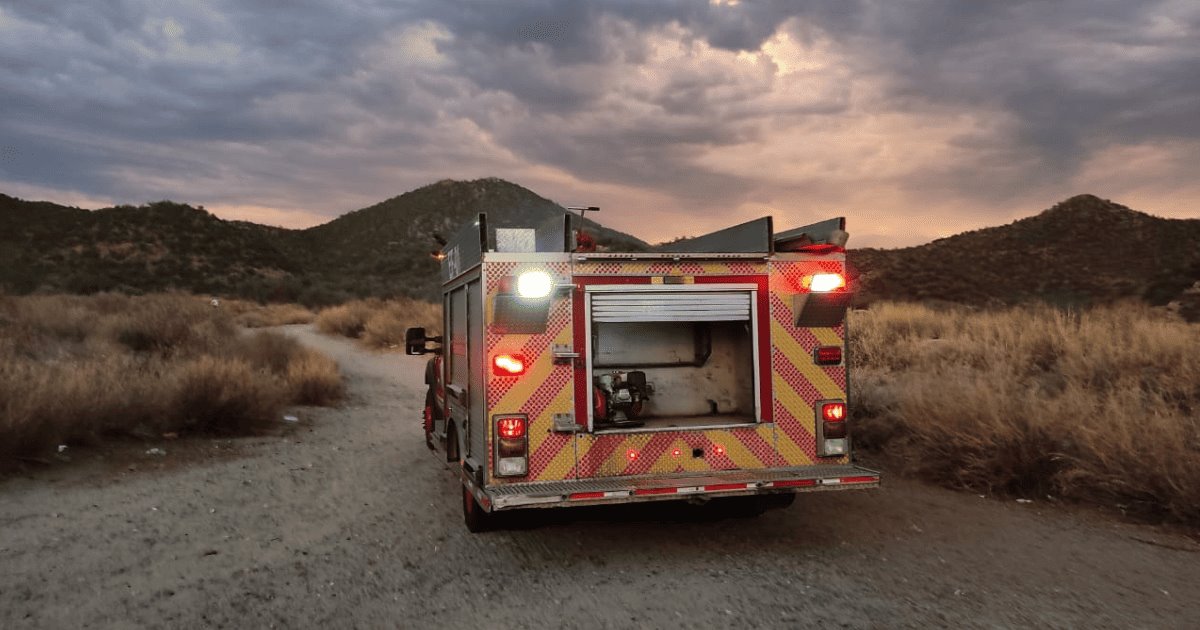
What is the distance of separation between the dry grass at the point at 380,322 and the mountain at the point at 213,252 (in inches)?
411

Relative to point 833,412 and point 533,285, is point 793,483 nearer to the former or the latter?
point 833,412

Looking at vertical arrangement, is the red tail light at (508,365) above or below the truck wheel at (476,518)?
above

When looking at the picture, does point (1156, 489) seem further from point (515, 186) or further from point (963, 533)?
point (515, 186)

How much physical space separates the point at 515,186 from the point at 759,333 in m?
95.9

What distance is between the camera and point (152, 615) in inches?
164

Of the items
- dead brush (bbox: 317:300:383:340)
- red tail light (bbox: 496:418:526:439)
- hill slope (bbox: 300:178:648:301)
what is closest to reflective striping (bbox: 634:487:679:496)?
red tail light (bbox: 496:418:526:439)

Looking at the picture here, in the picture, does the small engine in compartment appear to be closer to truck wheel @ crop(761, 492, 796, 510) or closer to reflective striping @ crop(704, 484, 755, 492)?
reflective striping @ crop(704, 484, 755, 492)

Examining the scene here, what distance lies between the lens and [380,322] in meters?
23.1

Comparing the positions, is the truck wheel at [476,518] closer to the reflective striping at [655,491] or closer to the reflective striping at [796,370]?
the reflective striping at [655,491]

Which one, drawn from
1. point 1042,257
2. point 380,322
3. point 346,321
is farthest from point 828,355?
point 1042,257

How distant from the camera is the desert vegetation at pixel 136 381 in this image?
7676 millimetres

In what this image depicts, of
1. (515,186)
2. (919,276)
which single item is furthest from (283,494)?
(515,186)

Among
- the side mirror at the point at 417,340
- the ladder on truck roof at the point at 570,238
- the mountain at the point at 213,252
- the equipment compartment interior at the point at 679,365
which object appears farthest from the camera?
the mountain at the point at 213,252

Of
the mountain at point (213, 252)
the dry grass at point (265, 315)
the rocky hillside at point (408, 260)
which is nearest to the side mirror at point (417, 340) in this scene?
the rocky hillside at point (408, 260)
